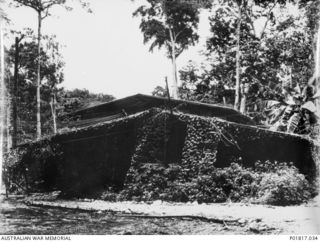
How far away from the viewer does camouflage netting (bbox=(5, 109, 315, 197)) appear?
40.1 ft

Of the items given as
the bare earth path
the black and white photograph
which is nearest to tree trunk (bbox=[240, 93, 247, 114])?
the black and white photograph

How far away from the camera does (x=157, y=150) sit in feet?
41.6

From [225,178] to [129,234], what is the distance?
483cm

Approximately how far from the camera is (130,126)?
42.4 ft

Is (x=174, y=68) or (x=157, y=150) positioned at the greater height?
(x=174, y=68)

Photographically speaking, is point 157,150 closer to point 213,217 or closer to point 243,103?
point 213,217

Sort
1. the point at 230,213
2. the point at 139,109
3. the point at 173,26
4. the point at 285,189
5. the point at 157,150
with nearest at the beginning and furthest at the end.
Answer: the point at 230,213, the point at 285,189, the point at 157,150, the point at 139,109, the point at 173,26

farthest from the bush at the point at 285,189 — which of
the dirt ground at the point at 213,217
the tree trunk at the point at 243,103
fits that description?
the tree trunk at the point at 243,103

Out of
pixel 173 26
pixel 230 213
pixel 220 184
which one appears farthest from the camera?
pixel 173 26

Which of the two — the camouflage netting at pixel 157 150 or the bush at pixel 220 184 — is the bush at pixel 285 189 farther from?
the camouflage netting at pixel 157 150

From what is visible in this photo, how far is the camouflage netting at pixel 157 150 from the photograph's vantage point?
1223cm

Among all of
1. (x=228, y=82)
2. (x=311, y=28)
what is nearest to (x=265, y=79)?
(x=228, y=82)

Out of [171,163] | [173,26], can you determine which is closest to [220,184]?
[171,163]

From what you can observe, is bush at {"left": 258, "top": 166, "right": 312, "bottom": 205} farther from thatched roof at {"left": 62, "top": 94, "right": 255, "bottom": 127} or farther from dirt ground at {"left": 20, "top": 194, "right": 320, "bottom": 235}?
thatched roof at {"left": 62, "top": 94, "right": 255, "bottom": 127}
